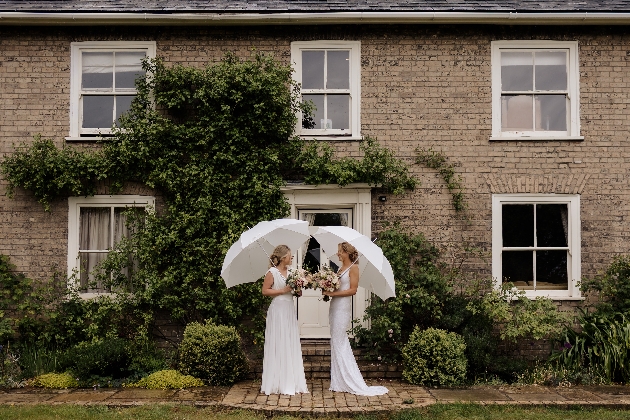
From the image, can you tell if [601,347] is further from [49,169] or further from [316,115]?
[49,169]

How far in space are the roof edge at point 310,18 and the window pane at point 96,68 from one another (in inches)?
23.9

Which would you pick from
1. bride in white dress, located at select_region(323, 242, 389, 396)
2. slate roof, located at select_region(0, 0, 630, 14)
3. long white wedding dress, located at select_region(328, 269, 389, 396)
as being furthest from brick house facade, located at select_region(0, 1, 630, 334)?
long white wedding dress, located at select_region(328, 269, 389, 396)

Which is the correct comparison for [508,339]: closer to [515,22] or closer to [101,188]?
[515,22]

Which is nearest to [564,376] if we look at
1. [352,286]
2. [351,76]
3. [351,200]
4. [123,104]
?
[352,286]

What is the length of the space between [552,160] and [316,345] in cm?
493

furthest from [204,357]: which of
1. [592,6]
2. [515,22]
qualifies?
[592,6]

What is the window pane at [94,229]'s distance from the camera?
11.1m

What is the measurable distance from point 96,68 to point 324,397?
A: 6.70 meters

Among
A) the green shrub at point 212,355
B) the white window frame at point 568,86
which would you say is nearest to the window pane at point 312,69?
the white window frame at point 568,86

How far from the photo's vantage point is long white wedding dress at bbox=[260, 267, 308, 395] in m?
8.60

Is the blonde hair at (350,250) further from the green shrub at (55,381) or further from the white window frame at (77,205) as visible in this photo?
the green shrub at (55,381)

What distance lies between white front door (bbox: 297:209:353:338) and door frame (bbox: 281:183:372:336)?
0.30 metres

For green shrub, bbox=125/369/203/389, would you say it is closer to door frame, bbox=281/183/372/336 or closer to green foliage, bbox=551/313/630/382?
door frame, bbox=281/183/372/336

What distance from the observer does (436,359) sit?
31.0 feet
